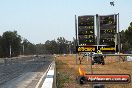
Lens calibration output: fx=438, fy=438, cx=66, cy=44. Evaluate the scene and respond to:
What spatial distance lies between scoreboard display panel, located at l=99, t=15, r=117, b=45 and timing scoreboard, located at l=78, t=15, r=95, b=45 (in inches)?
36.4

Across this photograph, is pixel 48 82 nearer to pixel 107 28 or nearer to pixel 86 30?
pixel 86 30

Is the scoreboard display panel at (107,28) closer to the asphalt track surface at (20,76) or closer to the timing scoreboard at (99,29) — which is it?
the timing scoreboard at (99,29)

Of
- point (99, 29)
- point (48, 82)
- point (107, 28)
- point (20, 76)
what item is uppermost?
point (107, 28)

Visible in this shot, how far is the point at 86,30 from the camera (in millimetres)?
30031

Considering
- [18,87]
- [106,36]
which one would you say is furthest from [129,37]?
[18,87]

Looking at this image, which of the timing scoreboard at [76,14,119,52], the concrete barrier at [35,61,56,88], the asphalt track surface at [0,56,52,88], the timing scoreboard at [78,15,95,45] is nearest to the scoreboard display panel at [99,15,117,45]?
the timing scoreboard at [76,14,119,52]

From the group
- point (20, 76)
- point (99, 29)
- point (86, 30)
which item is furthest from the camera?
point (20, 76)

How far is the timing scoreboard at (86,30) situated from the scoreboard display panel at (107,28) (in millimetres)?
926

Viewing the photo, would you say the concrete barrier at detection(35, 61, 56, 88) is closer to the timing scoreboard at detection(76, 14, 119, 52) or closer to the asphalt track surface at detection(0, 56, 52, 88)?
the asphalt track surface at detection(0, 56, 52, 88)

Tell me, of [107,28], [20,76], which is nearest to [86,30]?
[107,28]

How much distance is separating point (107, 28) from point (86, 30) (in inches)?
78.5

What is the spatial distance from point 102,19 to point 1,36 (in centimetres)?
16673

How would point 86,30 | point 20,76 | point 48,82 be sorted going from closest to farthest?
point 48,82 < point 86,30 < point 20,76

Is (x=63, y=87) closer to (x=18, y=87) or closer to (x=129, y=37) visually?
(x=18, y=87)
